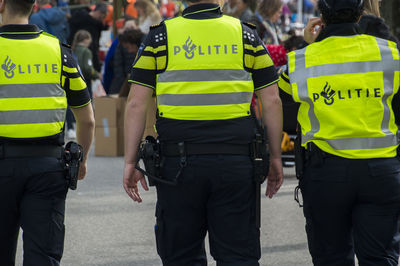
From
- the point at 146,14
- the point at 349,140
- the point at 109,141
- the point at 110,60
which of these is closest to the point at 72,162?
the point at 349,140

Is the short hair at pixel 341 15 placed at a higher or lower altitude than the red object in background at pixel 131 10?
higher

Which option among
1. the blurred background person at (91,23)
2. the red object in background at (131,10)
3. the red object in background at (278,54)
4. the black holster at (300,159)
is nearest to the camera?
the black holster at (300,159)

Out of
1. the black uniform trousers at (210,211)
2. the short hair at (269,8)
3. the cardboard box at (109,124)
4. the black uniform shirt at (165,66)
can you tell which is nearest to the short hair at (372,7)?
the black uniform shirt at (165,66)

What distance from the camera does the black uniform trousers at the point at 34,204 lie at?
4484 mm

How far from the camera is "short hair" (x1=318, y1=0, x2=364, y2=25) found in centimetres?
457

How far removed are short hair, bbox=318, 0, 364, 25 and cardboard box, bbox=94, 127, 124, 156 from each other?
333 inches

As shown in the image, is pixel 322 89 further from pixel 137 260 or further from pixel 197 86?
pixel 137 260

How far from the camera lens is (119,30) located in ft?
49.4

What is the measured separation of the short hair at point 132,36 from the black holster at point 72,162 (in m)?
8.39

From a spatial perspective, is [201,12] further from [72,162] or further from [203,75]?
[72,162]

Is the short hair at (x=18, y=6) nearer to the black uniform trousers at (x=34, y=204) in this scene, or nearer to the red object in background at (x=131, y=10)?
the black uniform trousers at (x=34, y=204)

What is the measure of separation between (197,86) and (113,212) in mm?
4456

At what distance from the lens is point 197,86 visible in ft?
14.6

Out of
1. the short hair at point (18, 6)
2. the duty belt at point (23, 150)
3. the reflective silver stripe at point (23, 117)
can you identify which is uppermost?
the short hair at point (18, 6)
